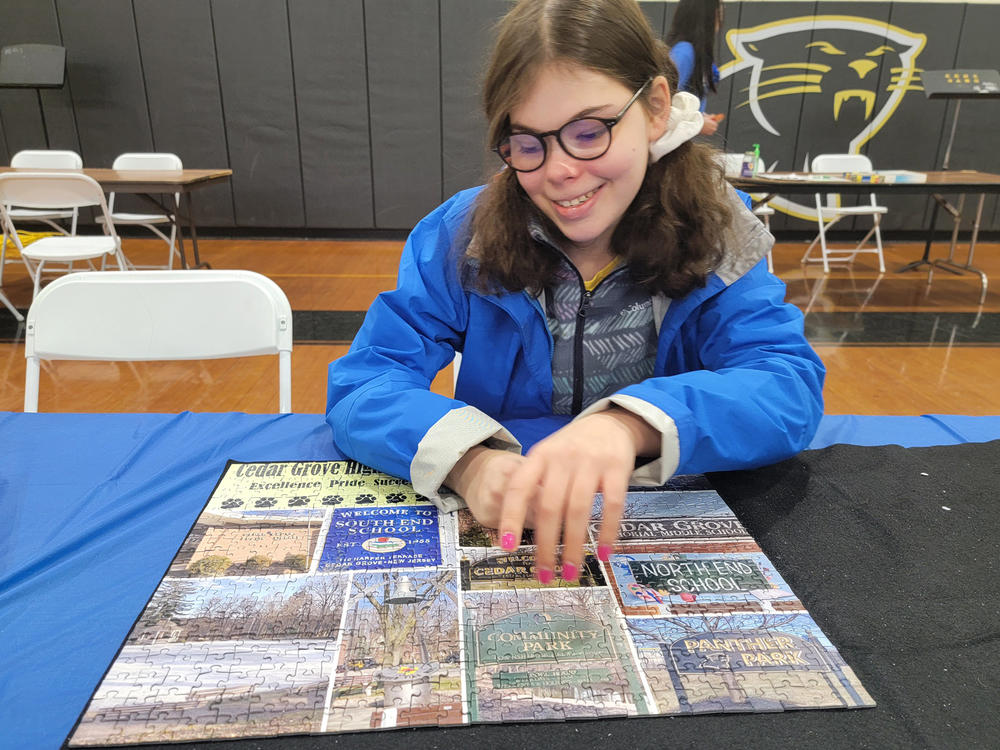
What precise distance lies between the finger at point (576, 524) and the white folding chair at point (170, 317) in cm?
77

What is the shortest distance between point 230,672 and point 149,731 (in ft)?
0.22

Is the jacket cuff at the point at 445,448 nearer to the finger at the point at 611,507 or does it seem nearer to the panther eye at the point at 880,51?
the finger at the point at 611,507

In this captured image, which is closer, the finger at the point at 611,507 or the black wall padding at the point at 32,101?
the finger at the point at 611,507

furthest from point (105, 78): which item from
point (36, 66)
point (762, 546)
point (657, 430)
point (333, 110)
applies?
point (762, 546)

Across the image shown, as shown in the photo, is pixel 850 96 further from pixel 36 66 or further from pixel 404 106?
pixel 36 66

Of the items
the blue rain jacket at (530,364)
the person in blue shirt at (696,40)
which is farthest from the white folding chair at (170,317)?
the person in blue shirt at (696,40)

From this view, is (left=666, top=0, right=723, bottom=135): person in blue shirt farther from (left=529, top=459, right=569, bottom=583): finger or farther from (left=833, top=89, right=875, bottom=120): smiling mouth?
(left=833, top=89, right=875, bottom=120): smiling mouth

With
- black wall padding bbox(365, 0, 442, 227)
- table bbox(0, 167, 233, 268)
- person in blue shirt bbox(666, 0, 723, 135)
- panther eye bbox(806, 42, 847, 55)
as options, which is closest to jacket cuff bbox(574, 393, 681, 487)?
person in blue shirt bbox(666, 0, 723, 135)

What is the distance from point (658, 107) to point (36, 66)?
20.0 feet

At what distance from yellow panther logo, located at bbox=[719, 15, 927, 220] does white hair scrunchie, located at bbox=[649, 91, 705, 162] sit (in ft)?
17.4

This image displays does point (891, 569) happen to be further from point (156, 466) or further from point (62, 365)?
point (62, 365)

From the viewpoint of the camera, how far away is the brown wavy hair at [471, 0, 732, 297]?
0.82 meters

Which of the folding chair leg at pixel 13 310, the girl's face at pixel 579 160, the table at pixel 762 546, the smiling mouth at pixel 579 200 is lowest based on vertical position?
the folding chair leg at pixel 13 310

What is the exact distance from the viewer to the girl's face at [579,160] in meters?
0.81
